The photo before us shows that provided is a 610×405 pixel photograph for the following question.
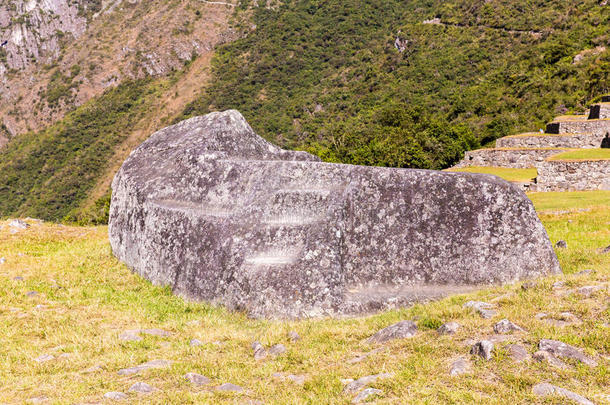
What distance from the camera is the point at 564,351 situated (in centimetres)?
429

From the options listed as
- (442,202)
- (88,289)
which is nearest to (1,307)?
(88,289)

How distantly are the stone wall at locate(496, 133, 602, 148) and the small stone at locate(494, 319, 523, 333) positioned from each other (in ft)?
102

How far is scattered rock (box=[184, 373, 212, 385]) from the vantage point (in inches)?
185

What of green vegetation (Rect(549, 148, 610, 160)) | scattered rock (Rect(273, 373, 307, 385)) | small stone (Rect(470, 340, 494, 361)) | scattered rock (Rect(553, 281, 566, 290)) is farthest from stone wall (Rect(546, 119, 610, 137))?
scattered rock (Rect(273, 373, 307, 385))

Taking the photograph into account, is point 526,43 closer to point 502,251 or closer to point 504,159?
point 504,159

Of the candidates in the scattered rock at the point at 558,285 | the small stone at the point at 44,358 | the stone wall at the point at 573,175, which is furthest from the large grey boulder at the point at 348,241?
the stone wall at the point at 573,175

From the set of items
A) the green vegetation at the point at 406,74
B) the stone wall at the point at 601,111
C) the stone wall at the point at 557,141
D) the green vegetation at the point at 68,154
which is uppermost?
the green vegetation at the point at 406,74

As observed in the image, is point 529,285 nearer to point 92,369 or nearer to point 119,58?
point 92,369

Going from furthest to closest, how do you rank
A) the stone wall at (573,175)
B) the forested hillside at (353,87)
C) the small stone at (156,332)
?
the forested hillside at (353,87)
the stone wall at (573,175)
the small stone at (156,332)

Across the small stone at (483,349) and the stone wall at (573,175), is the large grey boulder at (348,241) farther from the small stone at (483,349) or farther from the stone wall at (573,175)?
the stone wall at (573,175)

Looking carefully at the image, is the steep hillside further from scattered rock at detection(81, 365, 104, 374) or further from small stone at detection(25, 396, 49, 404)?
small stone at detection(25, 396, 49, 404)

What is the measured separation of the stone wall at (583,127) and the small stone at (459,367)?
32.6 m

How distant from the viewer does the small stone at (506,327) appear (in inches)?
195

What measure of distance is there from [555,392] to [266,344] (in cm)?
325
